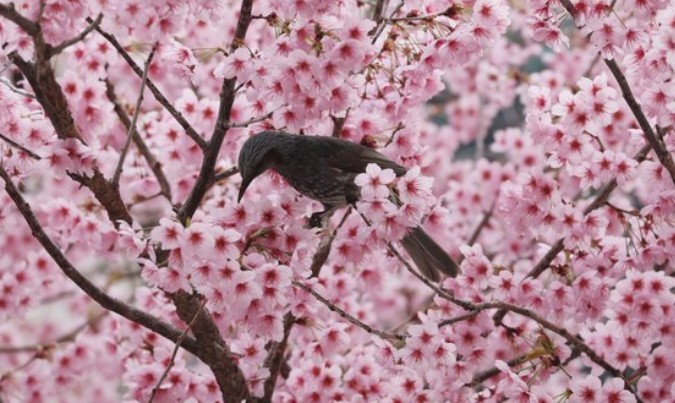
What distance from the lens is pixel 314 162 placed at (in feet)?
12.0

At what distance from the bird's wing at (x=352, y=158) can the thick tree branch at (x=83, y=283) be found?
3.47ft

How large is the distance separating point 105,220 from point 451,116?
568 centimetres

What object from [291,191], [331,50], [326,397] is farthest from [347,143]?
[326,397]

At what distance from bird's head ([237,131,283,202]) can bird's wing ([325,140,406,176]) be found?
0.92ft

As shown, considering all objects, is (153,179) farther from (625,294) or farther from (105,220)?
(625,294)

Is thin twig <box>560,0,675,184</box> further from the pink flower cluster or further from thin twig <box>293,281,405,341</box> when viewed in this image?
thin twig <box>293,281,405,341</box>

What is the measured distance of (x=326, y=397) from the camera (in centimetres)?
419

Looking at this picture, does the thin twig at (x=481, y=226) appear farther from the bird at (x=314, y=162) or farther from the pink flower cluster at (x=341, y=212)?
the bird at (x=314, y=162)

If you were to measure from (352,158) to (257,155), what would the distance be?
521mm

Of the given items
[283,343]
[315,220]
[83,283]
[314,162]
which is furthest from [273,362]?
[83,283]

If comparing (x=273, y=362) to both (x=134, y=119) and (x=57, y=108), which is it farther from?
(x=57, y=108)

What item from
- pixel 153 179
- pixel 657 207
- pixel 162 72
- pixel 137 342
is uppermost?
pixel 162 72

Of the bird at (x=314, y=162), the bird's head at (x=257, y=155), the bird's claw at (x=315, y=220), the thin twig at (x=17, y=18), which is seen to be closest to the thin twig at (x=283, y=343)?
the bird's claw at (x=315, y=220)

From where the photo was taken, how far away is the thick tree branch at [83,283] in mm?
3080
